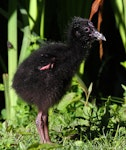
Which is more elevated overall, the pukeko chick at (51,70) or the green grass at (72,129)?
the pukeko chick at (51,70)

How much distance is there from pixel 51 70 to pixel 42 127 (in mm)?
467

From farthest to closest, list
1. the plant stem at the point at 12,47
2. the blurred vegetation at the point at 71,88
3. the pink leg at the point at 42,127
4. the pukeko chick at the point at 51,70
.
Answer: the plant stem at the point at 12,47, the blurred vegetation at the point at 71,88, the pink leg at the point at 42,127, the pukeko chick at the point at 51,70

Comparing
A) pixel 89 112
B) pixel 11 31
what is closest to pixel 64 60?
pixel 89 112

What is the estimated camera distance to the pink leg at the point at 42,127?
4.23m

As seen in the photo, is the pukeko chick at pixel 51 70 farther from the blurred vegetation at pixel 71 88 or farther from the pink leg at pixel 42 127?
the blurred vegetation at pixel 71 88

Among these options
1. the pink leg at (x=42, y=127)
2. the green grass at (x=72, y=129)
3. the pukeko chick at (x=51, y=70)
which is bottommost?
the green grass at (x=72, y=129)

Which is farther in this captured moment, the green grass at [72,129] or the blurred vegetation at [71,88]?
the blurred vegetation at [71,88]

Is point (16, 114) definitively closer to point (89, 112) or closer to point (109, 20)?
point (89, 112)

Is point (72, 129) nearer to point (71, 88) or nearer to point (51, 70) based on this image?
point (51, 70)

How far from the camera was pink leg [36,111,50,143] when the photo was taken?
4230 mm

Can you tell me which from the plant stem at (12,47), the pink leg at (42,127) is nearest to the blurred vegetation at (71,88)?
the plant stem at (12,47)

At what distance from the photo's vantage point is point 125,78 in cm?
741

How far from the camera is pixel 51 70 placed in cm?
411

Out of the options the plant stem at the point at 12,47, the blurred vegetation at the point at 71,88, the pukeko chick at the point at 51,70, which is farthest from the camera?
the plant stem at the point at 12,47
